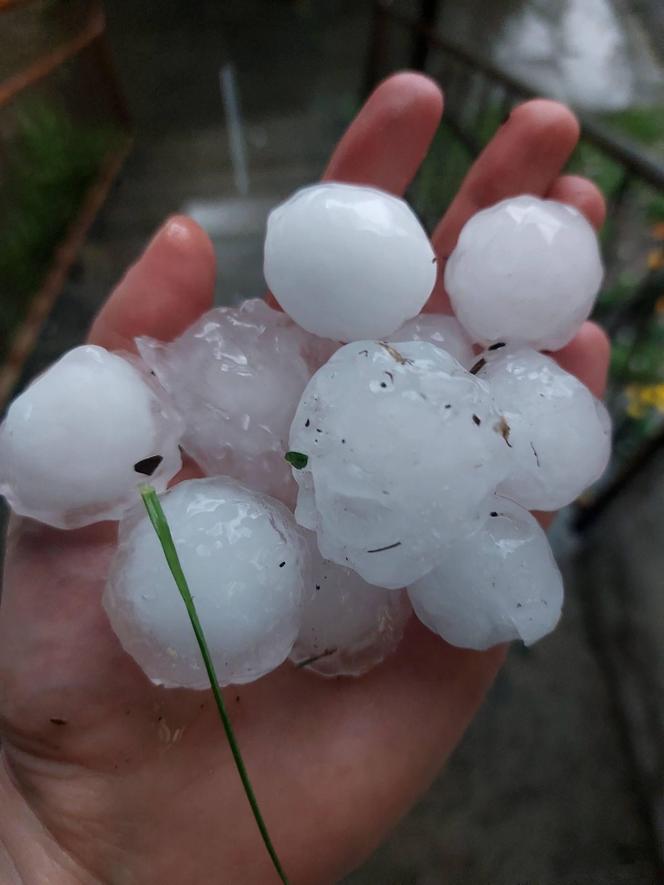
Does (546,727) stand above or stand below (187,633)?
below

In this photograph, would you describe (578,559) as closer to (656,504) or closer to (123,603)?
(656,504)

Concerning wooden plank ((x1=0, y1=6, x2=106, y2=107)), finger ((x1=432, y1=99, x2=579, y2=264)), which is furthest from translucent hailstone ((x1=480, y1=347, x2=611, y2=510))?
wooden plank ((x1=0, y1=6, x2=106, y2=107))

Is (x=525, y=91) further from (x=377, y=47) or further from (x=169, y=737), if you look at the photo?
(x=169, y=737)

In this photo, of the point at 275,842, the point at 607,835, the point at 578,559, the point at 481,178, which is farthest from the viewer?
the point at 578,559

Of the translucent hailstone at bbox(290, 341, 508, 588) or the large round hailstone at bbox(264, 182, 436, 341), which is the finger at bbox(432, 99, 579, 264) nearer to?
the large round hailstone at bbox(264, 182, 436, 341)

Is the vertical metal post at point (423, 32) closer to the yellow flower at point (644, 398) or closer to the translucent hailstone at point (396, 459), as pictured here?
the yellow flower at point (644, 398)

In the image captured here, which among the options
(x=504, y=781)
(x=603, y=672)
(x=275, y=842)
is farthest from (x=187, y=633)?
(x=603, y=672)

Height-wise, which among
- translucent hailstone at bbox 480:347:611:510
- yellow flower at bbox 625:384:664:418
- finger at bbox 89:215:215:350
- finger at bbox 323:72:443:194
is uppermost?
finger at bbox 323:72:443:194
